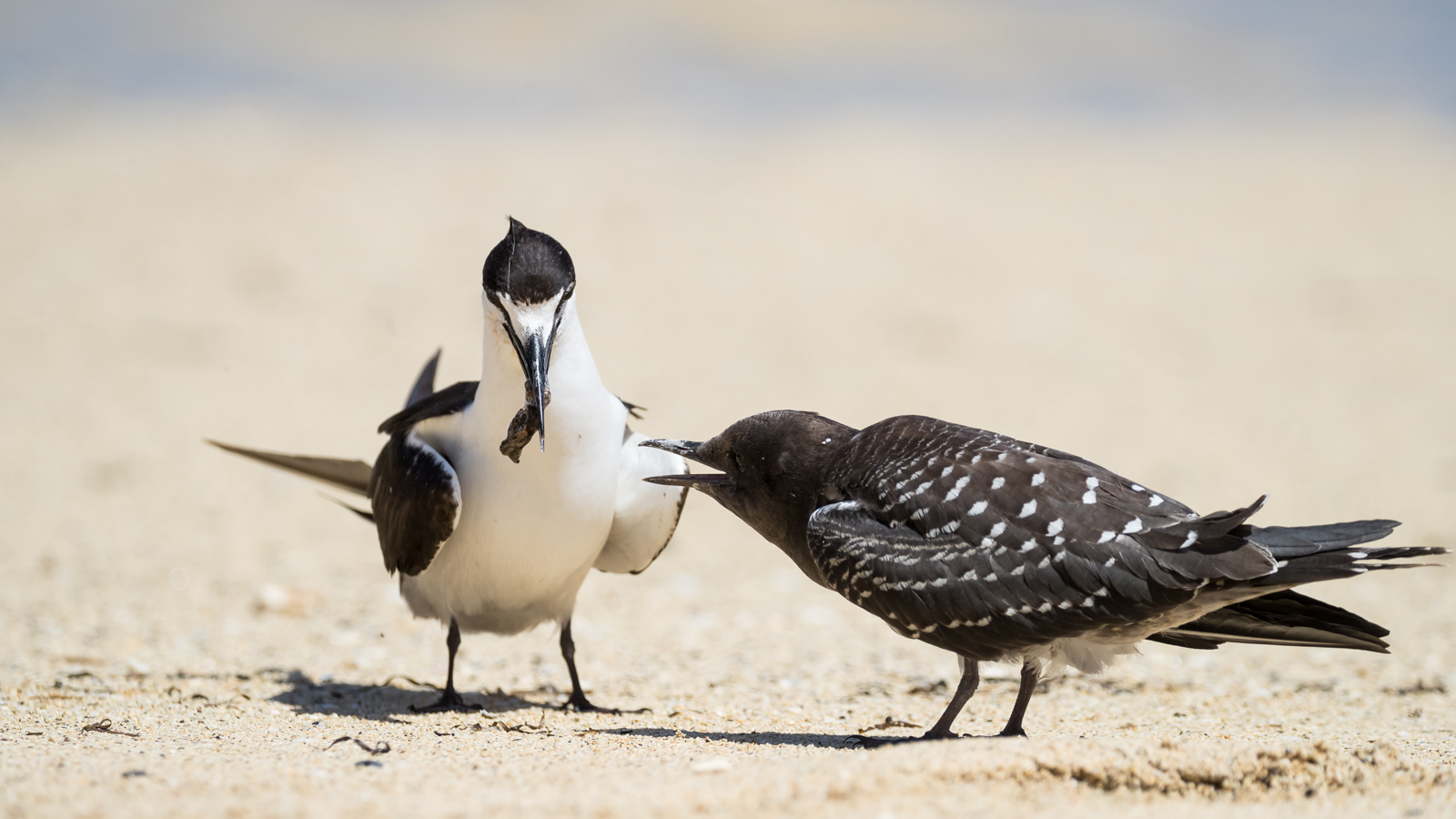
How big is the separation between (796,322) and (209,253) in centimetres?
813

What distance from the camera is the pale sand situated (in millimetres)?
4184

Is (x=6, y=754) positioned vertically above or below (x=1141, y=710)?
below

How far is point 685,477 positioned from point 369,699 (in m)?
2.14

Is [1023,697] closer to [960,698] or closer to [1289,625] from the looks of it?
[960,698]

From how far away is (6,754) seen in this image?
426cm

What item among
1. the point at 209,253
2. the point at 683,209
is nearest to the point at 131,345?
the point at 209,253

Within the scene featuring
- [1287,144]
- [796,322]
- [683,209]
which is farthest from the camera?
[1287,144]

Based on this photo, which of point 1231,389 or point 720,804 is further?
point 1231,389

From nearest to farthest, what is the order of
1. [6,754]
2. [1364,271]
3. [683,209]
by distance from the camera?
1. [6,754]
2. [1364,271]
3. [683,209]

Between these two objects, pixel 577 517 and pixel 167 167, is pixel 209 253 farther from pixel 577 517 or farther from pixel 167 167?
pixel 577 517

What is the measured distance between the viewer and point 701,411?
13.0 meters

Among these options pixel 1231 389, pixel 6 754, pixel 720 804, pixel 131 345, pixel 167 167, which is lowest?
pixel 6 754

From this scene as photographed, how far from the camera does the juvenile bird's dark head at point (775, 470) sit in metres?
5.16

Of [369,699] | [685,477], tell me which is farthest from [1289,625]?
[369,699]
